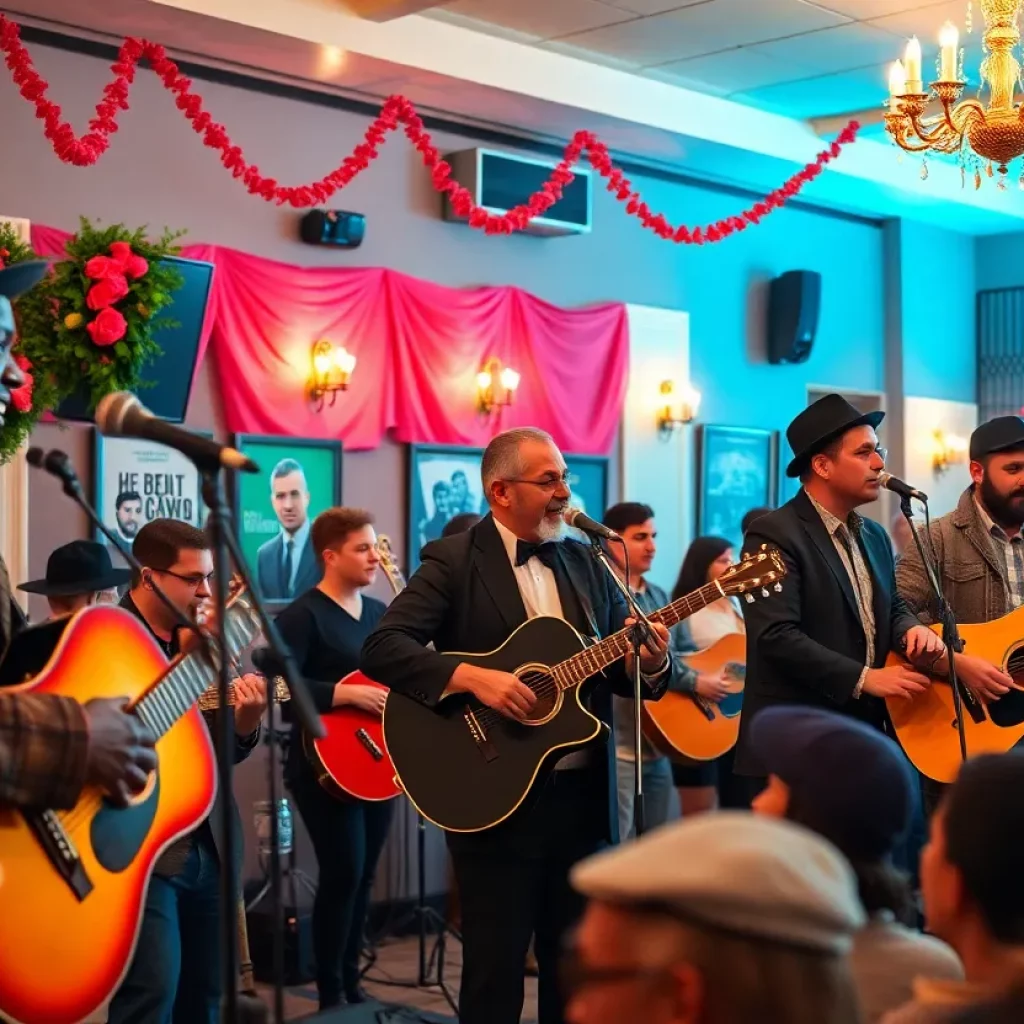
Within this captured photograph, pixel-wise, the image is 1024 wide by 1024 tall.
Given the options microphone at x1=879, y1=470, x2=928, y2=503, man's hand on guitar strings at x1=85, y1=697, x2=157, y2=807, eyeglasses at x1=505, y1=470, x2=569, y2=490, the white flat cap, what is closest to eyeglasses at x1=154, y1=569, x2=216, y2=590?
eyeglasses at x1=505, y1=470, x2=569, y2=490

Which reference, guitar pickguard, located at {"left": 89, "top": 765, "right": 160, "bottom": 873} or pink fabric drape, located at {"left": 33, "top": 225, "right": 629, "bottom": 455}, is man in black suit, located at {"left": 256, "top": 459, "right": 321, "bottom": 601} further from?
guitar pickguard, located at {"left": 89, "top": 765, "right": 160, "bottom": 873}

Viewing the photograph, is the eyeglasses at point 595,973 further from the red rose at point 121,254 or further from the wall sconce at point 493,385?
the wall sconce at point 493,385

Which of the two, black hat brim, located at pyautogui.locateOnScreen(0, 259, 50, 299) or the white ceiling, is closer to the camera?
black hat brim, located at pyautogui.locateOnScreen(0, 259, 50, 299)

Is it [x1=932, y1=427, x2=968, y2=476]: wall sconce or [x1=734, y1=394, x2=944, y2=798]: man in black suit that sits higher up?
[x1=932, y1=427, x2=968, y2=476]: wall sconce

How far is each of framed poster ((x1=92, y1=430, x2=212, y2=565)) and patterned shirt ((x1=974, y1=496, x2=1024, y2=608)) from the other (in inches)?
137

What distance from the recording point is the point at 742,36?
8.54 m

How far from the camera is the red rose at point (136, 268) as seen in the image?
5426 millimetres

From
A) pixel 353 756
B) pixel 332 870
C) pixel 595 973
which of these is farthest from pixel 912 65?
pixel 595 973

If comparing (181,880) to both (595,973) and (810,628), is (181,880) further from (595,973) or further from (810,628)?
(595,973)

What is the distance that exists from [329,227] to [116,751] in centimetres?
530

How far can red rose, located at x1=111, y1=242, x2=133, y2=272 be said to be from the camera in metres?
5.40

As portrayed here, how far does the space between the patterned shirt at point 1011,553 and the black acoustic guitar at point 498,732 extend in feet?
5.03

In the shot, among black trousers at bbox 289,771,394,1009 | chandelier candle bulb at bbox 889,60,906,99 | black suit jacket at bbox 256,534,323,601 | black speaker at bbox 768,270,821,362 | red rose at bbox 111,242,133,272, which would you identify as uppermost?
chandelier candle bulb at bbox 889,60,906,99

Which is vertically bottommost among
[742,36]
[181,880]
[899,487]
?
[181,880]
